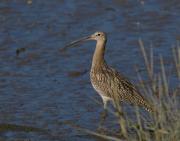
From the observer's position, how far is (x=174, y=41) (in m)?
12.9

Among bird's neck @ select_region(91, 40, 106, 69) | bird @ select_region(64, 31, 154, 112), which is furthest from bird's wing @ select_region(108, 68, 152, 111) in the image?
bird's neck @ select_region(91, 40, 106, 69)

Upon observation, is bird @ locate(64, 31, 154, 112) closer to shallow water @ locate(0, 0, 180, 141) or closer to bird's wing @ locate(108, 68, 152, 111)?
bird's wing @ locate(108, 68, 152, 111)

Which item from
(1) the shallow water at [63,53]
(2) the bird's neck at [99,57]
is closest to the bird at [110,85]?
(2) the bird's neck at [99,57]

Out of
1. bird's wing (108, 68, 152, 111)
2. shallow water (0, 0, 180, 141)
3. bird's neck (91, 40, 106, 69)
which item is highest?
bird's neck (91, 40, 106, 69)

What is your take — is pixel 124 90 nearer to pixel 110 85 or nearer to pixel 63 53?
pixel 110 85

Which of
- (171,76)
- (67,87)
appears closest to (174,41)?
(171,76)

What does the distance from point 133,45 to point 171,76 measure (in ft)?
4.96

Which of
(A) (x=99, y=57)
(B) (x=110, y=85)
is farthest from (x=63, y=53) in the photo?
(B) (x=110, y=85)

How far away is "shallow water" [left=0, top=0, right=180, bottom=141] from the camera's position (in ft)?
33.8

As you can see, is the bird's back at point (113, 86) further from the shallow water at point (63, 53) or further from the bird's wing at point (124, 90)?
the shallow water at point (63, 53)

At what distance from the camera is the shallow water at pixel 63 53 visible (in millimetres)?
10305

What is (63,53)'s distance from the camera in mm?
12812

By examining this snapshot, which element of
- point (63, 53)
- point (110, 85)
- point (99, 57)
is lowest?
point (63, 53)

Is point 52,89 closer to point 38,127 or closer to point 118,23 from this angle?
point 38,127
